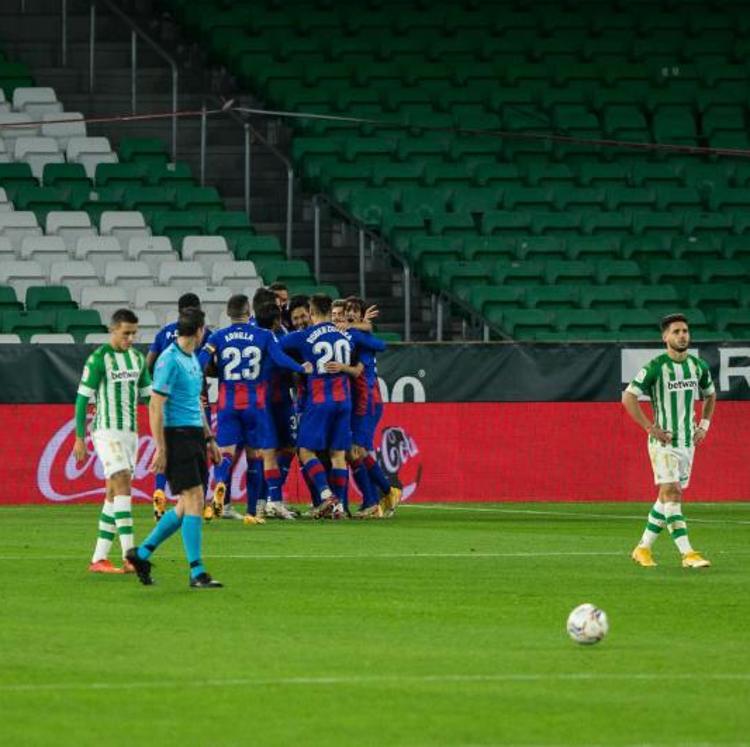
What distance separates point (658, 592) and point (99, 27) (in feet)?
79.0

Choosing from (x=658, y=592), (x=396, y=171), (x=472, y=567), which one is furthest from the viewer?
(x=396, y=171)

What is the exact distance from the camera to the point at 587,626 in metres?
11.1

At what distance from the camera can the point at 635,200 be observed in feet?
112

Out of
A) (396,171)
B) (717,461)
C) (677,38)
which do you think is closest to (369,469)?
(717,461)

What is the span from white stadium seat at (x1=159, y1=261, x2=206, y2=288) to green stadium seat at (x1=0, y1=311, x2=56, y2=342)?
2.15 meters

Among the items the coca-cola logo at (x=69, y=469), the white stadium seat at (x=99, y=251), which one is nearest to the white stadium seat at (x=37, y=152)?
the white stadium seat at (x=99, y=251)

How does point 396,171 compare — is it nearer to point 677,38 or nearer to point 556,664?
point 677,38

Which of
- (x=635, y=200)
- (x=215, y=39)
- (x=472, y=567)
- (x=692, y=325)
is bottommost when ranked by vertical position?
(x=472, y=567)

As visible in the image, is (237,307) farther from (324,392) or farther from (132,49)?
(132,49)

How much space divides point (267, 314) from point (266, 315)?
0.02 m

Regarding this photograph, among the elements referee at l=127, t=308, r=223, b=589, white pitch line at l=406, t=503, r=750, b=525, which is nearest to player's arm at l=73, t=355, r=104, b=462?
referee at l=127, t=308, r=223, b=589

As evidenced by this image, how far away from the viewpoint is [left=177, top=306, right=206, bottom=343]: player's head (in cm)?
1445

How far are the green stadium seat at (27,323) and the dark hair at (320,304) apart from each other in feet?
21.7

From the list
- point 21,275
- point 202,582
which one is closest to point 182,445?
point 202,582
